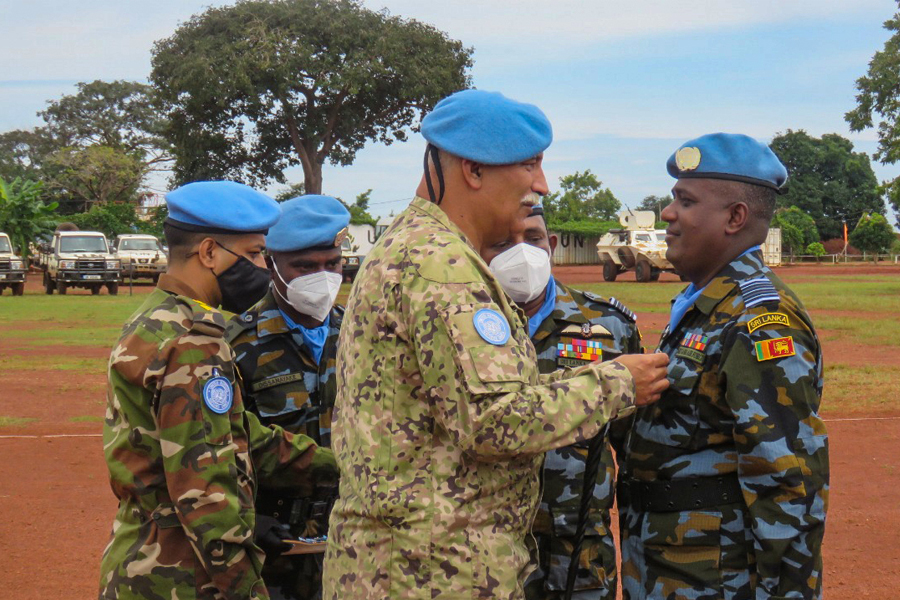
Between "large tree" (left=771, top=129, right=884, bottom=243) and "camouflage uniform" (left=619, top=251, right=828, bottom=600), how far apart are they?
244 ft

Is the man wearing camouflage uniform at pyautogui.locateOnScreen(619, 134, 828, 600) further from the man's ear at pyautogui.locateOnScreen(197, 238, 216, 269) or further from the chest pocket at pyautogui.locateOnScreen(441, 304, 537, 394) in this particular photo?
the man's ear at pyautogui.locateOnScreen(197, 238, 216, 269)

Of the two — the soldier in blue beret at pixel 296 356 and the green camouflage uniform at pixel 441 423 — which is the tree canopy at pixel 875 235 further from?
the green camouflage uniform at pixel 441 423

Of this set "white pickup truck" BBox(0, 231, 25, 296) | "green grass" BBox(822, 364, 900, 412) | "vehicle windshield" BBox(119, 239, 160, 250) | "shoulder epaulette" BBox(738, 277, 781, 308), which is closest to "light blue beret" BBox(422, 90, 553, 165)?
"shoulder epaulette" BBox(738, 277, 781, 308)

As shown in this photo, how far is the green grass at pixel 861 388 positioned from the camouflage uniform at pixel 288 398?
24.0ft

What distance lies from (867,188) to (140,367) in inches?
3115

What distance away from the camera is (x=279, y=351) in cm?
362

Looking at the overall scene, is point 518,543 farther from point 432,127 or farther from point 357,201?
point 357,201

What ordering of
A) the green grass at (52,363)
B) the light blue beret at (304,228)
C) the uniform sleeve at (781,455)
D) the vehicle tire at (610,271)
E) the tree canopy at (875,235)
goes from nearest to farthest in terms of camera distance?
the uniform sleeve at (781,455)
the light blue beret at (304,228)
the green grass at (52,363)
the vehicle tire at (610,271)
the tree canopy at (875,235)

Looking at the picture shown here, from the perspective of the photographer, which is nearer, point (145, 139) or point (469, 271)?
point (469, 271)

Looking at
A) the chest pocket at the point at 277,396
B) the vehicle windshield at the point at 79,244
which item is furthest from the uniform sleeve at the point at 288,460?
the vehicle windshield at the point at 79,244

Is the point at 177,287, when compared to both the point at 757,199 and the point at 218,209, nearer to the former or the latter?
the point at 218,209

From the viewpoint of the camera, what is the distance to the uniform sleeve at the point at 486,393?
2037 mm

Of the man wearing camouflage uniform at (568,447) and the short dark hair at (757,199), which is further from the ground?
the short dark hair at (757,199)

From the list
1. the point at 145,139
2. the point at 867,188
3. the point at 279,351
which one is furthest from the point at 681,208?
the point at 867,188
